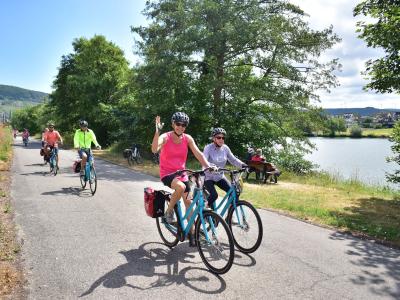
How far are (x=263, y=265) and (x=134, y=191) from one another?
7.14 metres

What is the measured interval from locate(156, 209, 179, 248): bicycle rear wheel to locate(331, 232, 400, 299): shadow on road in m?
2.69

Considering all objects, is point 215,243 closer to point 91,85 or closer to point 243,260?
point 243,260

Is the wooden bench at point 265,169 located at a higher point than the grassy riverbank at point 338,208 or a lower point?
higher

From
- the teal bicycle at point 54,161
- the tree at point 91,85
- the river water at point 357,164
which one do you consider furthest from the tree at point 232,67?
the tree at point 91,85

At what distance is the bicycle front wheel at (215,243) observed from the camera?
4891 millimetres

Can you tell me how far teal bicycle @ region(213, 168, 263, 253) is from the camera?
19.4ft

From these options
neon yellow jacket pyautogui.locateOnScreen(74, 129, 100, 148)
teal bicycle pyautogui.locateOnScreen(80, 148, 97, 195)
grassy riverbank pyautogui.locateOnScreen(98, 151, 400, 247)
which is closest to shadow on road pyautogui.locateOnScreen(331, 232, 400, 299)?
grassy riverbank pyautogui.locateOnScreen(98, 151, 400, 247)

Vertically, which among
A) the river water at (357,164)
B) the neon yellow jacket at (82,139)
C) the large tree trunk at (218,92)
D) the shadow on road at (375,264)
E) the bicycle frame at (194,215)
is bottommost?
the river water at (357,164)

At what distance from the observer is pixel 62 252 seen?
19.1 ft

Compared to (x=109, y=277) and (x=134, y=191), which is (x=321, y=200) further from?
(x=109, y=277)

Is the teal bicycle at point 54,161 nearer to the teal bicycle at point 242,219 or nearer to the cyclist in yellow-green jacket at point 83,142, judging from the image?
the cyclist in yellow-green jacket at point 83,142

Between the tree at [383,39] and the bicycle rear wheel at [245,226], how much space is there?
792 cm

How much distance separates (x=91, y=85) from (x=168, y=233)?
120 ft

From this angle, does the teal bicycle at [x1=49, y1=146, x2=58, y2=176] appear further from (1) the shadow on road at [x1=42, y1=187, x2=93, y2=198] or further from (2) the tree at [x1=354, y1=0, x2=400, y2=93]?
(2) the tree at [x1=354, y1=0, x2=400, y2=93]
